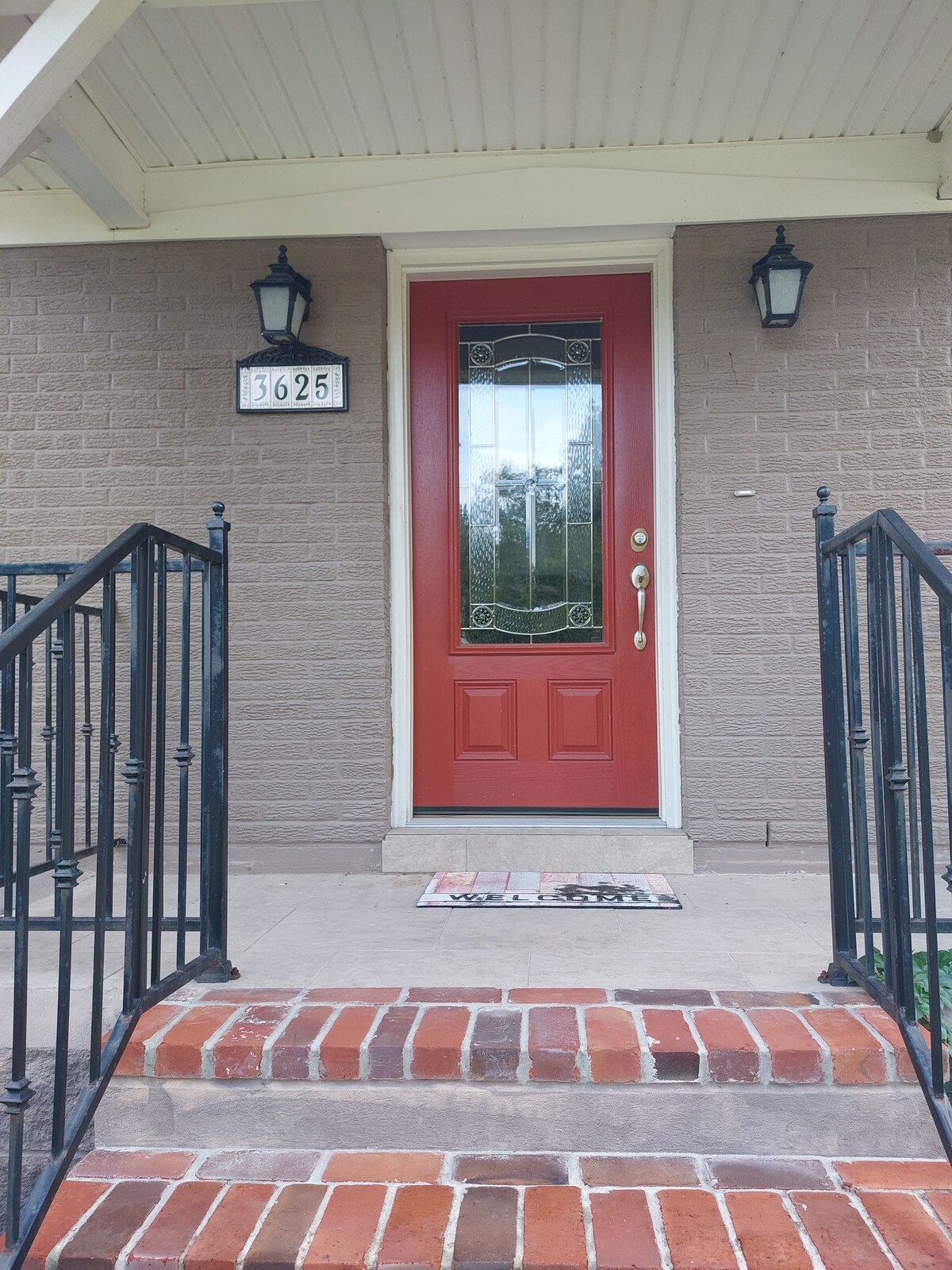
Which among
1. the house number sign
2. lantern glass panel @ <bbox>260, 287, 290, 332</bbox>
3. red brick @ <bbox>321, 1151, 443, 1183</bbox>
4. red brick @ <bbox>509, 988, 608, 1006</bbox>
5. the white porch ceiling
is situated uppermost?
the white porch ceiling

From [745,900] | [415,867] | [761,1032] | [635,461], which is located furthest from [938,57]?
[415,867]

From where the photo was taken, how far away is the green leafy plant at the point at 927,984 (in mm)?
1741

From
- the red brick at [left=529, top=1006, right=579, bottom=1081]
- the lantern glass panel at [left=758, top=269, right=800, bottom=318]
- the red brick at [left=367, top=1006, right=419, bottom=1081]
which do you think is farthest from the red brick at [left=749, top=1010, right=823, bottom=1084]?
the lantern glass panel at [left=758, top=269, right=800, bottom=318]

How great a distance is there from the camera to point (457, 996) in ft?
6.00

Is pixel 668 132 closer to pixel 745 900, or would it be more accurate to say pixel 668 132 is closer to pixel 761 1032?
pixel 745 900

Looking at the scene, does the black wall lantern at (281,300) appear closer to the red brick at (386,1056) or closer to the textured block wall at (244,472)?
the textured block wall at (244,472)

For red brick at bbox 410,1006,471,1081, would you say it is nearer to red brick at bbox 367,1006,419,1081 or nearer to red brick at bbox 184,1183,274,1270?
red brick at bbox 367,1006,419,1081

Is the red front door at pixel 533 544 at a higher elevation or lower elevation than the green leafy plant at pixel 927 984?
higher

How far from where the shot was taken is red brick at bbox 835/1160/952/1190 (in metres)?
1.50

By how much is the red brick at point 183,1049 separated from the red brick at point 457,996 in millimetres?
387

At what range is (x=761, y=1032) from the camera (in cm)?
165

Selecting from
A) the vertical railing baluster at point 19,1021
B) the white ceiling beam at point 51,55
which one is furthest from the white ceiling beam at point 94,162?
the vertical railing baluster at point 19,1021

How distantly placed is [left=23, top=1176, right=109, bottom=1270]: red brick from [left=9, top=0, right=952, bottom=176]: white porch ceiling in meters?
2.70

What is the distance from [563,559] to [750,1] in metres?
1.75
